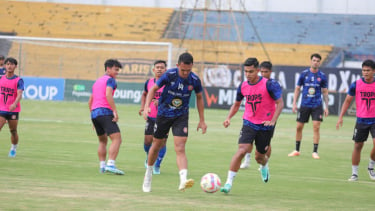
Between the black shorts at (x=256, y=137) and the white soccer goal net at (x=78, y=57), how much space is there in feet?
97.1

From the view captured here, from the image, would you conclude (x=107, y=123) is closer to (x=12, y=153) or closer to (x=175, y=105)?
(x=175, y=105)

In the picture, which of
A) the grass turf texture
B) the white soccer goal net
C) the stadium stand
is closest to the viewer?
the grass turf texture

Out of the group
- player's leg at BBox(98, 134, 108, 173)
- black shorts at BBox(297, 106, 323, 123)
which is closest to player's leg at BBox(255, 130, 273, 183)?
player's leg at BBox(98, 134, 108, 173)

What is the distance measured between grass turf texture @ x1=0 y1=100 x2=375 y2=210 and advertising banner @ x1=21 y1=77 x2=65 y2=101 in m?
15.0

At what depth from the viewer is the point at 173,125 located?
34.0ft

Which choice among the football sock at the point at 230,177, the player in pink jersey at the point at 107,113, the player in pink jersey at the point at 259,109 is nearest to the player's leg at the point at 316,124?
the player in pink jersey at the point at 259,109

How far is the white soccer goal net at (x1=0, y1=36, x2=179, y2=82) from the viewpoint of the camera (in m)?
41.8

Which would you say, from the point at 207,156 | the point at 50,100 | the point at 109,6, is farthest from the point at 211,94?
the point at 207,156

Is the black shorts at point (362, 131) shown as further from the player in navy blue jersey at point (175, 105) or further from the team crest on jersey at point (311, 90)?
the team crest on jersey at point (311, 90)

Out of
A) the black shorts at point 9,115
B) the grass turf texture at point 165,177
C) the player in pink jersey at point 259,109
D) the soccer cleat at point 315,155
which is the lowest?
the grass turf texture at point 165,177

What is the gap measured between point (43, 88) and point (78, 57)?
751cm

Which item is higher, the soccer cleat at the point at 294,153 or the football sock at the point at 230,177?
the soccer cleat at the point at 294,153

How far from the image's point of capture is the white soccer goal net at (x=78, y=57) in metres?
41.8

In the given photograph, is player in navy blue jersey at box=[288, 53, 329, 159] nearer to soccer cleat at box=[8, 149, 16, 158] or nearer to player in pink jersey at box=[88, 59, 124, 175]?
player in pink jersey at box=[88, 59, 124, 175]
